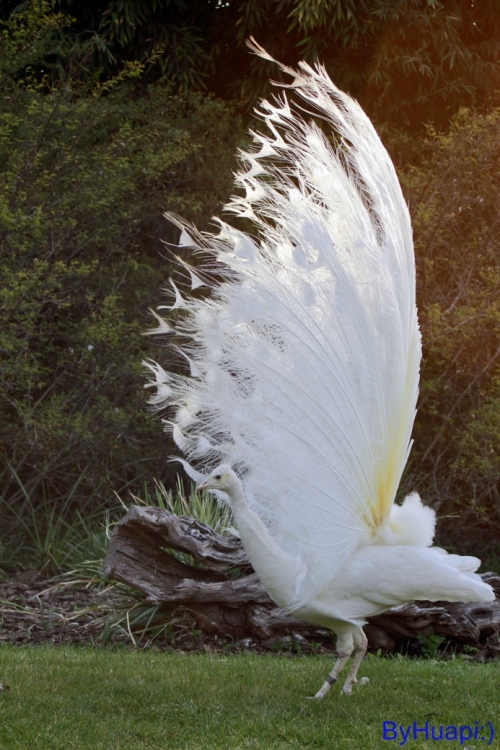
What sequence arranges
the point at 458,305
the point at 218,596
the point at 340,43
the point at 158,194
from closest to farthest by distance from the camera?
1. the point at 218,596
2. the point at 458,305
3. the point at 340,43
4. the point at 158,194

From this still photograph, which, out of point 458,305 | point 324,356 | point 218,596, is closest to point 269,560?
point 324,356

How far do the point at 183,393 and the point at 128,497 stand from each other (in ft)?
14.4

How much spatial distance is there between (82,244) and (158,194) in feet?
4.03

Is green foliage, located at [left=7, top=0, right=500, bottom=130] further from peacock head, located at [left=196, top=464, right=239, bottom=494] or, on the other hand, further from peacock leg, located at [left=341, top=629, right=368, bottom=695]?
peacock leg, located at [left=341, top=629, right=368, bottom=695]

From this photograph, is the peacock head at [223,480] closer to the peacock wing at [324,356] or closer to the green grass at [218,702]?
the peacock wing at [324,356]

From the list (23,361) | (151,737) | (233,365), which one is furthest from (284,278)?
(23,361)

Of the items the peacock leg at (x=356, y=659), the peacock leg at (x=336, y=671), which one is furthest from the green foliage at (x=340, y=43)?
the peacock leg at (x=336, y=671)

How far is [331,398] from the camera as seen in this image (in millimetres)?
3977

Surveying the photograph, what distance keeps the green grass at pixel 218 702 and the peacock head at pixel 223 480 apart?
3.39ft

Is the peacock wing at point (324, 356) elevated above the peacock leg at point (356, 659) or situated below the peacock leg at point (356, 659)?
above

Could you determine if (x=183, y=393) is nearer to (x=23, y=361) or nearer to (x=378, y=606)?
(x=378, y=606)

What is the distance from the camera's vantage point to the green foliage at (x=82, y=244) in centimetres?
780

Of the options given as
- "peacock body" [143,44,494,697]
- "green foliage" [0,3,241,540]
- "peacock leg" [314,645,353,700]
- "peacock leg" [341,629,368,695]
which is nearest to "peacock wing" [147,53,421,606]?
"peacock body" [143,44,494,697]

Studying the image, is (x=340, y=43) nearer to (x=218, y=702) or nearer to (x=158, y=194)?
(x=158, y=194)
